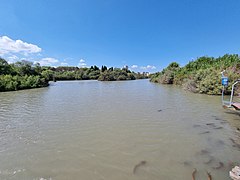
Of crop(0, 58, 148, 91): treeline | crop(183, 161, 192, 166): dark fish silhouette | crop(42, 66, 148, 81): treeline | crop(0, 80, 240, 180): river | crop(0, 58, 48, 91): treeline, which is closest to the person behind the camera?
crop(0, 80, 240, 180): river

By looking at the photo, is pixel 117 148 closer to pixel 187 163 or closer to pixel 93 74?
pixel 187 163

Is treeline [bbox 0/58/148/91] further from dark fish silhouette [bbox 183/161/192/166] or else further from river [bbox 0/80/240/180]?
dark fish silhouette [bbox 183/161/192/166]

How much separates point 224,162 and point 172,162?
1.18 m

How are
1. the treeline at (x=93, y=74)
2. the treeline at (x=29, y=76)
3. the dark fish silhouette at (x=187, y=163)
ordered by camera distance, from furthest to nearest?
the treeline at (x=93, y=74)
the treeline at (x=29, y=76)
the dark fish silhouette at (x=187, y=163)

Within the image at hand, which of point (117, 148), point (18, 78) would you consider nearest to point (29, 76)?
point (18, 78)

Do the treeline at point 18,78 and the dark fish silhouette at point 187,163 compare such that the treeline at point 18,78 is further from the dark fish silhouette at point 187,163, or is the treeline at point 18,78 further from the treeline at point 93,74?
the dark fish silhouette at point 187,163

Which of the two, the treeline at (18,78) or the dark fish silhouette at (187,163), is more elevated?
the treeline at (18,78)

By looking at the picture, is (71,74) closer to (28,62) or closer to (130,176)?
(28,62)

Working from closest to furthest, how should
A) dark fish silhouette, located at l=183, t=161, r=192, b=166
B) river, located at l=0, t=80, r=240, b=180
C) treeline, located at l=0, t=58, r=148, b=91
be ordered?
river, located at l=0, t=80, r=240, b=180 → dark fish silhouette, located at l=183, t=161, r=192, b=166 → treeline, located at l=0, t=58, r=148, b=91

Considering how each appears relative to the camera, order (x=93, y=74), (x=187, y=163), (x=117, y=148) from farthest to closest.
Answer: (x=93, y=74) < (x=117, y=148) < (x=187, y=163)

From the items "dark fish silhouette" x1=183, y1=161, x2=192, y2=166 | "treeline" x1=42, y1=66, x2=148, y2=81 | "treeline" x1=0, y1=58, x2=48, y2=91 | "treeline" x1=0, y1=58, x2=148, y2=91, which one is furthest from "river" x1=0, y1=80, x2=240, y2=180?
"treeline" x1=42, y1=66, x2=148, y2=81

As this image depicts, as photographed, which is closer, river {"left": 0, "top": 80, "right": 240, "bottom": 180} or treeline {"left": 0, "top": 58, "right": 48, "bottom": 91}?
river {"left": 0, "top": 80, "right": 240, "bottom": 180}

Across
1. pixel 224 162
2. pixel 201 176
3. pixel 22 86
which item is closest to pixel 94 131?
pixel 201 176

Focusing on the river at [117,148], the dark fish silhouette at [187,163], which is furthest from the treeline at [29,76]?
the dark fish silhouette at [187,163]
